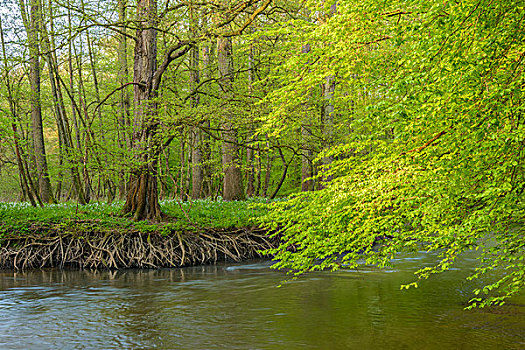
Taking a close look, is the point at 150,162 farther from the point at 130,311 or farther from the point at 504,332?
the point at 504,332

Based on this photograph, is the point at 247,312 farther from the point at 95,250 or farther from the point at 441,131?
the point at 95,250

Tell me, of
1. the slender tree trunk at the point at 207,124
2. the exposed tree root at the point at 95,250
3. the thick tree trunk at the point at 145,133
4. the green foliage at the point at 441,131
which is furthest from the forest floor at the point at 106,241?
the green foliage at the point at 441,131

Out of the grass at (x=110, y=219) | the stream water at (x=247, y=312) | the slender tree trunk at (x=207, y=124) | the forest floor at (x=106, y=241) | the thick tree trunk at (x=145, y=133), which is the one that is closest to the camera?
the stream water at (x=247, y=312)

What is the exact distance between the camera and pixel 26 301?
8.57 meters

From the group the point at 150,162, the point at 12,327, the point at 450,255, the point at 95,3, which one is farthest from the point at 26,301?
the point at 450,255

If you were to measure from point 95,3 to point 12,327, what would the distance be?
7.65 meters

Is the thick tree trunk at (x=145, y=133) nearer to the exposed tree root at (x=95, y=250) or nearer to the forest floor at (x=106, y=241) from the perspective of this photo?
the forest floor at (x=106, y=241)

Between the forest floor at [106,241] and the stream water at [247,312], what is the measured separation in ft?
1.93

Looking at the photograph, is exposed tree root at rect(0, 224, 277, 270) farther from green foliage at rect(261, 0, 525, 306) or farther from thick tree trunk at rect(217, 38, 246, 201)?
green foliage at rect(261, 0, 525, 306)

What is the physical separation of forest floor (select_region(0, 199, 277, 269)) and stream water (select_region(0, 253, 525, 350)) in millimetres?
590

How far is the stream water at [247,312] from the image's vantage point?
20.4 ft

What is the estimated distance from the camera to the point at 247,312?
7855 mm

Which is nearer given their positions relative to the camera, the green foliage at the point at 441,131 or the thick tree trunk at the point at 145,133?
the green foliage at the point at 441,131

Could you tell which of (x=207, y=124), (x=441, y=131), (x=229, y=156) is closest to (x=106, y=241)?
(x=229, y=156)
